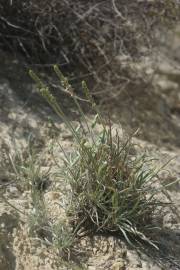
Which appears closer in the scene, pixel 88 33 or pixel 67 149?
pixel 67 149

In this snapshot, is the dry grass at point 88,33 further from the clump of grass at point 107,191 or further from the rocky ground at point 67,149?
the clump of grass at point 107,191

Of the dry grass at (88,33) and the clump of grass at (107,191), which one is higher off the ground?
the dry grass at (88,33)

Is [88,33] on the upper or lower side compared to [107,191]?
upper

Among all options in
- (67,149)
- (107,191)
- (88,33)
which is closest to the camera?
(107,191)

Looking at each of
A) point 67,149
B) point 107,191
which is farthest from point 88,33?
point 107,191

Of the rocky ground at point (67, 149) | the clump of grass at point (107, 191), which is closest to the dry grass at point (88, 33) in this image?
the rocky ground at point (67, 149)

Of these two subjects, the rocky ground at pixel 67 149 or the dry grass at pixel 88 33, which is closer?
the rocky ground at pixel 67 149

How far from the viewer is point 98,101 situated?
3436 mm

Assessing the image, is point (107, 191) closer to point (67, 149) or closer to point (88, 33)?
point (67, 149)

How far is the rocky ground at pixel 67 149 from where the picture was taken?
226 cm

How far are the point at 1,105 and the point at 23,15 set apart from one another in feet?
2.02

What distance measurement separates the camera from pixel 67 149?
286cm

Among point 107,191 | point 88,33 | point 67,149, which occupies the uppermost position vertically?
point 88,33

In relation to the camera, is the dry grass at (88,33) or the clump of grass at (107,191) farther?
the dry grass at (88,33)
